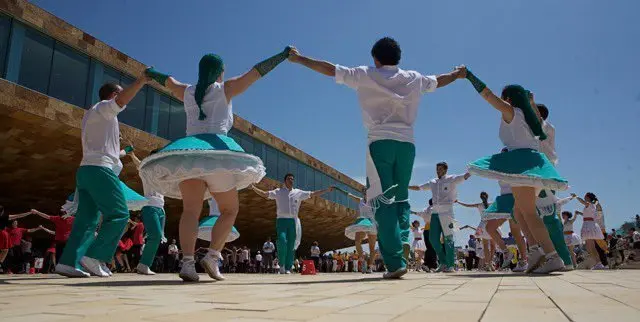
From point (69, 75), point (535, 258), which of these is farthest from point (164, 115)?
point (535, 258)

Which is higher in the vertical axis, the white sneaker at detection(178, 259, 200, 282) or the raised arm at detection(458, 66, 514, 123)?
the raised arm at detection(458, 66, 514, 123)

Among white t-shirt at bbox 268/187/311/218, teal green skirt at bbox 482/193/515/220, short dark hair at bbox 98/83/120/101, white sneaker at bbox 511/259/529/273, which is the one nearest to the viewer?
short dark hair at bbox 98/83/120/101

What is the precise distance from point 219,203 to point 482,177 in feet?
9.46

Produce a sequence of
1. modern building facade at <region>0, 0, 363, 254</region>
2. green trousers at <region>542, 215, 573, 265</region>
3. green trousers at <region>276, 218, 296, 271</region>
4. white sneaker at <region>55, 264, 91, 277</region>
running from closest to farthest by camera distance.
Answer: white sneaker at <region>55, 264, 91, 277</region>
green trousers at <region>542, 215, 573, 265</region>
green trousers at <region>276, 218, 296, 271</region>
modern building facade at <region>0, 0, 363, 254</region>

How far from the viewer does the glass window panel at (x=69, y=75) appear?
44.9 ft

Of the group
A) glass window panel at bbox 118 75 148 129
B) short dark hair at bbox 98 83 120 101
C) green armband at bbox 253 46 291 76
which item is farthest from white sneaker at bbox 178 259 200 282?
glass window panel at bbox 118 75 148 129

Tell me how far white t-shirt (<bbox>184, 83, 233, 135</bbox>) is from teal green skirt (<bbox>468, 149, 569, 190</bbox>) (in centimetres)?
279

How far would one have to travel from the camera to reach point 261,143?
27641 millimetres

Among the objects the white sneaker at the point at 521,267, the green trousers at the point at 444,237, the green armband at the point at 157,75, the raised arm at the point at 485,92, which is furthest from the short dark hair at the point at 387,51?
the green trousers at the point at 444,237

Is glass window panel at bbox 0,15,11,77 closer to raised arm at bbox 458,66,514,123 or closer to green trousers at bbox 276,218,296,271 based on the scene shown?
green trousers at bbox 276,218,296,271

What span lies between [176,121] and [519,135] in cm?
1594

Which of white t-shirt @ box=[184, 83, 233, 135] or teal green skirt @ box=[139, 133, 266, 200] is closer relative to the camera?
teal green skirt @ box=[139, 133, 266, 200]

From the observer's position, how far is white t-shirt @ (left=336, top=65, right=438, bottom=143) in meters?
4.99

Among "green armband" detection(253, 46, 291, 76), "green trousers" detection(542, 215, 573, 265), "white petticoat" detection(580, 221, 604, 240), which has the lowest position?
"green trousers" detection(542, 215, 573, 265)
